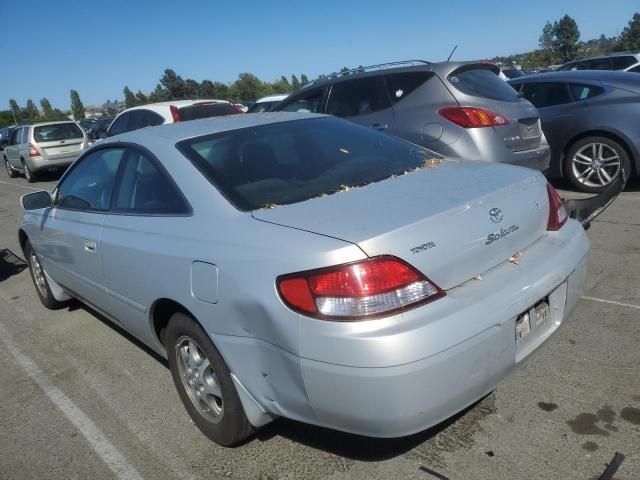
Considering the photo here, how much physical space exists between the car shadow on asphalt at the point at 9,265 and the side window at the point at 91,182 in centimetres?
271

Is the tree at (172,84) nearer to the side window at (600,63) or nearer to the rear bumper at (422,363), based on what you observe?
the side window at (600,63)

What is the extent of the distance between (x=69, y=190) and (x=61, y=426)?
175 centimetres

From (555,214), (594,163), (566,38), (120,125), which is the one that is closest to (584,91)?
(594,163)

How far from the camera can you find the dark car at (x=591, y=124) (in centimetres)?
648

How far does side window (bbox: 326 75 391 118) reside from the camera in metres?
6.27

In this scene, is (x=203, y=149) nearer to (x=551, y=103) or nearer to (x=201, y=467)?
(x=201, y=467)

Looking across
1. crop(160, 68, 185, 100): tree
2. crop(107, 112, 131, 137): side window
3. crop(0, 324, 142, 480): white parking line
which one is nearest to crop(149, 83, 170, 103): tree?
crop(160, 68, 185, 100): tree

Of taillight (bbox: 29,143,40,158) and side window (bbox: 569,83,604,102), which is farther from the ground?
side window (bbox: 569,83,604,102)

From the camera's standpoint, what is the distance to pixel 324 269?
2.05 metres

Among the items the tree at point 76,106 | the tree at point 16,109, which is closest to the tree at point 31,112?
the tree at point 16,109

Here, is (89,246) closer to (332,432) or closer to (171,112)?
(332,432)

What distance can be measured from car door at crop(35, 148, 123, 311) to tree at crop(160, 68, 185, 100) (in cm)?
7423

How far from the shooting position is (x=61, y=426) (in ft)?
10.2

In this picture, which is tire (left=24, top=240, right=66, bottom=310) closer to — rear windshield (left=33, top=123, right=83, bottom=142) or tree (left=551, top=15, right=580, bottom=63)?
rear windshield (left=33, top=123, right=83, bottom=142)
